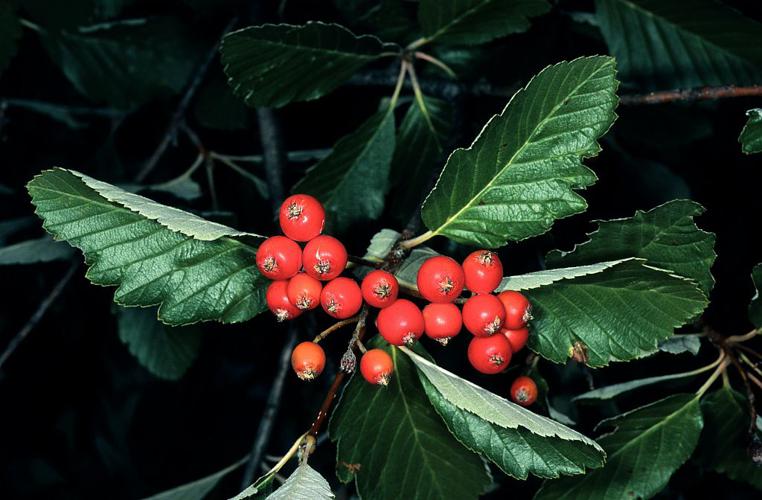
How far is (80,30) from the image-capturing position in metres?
2.52

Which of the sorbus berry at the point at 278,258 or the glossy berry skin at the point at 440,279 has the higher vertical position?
the sorbus berry at the point at 278,258

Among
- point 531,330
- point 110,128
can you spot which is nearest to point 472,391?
point 531,330

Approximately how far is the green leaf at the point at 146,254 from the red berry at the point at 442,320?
357mm

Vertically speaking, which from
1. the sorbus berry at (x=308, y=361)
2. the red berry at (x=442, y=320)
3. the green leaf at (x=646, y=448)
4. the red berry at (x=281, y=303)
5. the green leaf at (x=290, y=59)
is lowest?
the green leaf at (x=646, y=448)

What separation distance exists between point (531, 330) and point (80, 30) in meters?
1.96

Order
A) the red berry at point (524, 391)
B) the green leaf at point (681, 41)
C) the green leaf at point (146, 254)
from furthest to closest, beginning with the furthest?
the green leaf at point (681, 41), the red berry at point (524, 391), the green leaf at point (146, 254)

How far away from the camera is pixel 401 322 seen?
4.15 feet

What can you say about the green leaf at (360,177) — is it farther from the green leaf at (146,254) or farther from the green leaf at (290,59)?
the green leaf at (146,254)

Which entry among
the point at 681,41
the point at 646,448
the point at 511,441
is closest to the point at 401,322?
the point at 511,441

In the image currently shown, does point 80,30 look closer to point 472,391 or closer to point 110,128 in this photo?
point 110,128

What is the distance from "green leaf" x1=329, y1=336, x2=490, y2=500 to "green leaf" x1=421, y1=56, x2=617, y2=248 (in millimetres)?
380

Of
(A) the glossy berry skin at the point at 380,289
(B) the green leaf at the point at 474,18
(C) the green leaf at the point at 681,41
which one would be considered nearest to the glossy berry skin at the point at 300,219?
(A) the glossy berry skin at the point at 380,289

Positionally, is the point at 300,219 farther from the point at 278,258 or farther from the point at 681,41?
the point at 681,41

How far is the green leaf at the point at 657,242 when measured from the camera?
1.48 m
